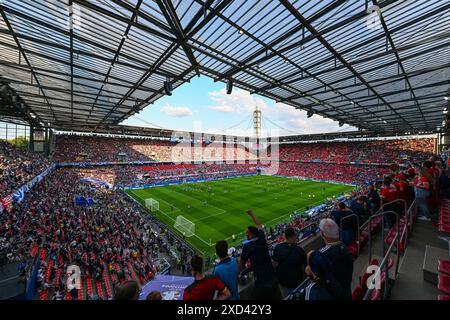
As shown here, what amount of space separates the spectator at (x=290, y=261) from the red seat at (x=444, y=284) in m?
1.80

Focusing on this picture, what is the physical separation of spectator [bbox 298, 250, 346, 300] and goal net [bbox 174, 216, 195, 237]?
1641 cm

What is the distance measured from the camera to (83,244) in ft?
41.0

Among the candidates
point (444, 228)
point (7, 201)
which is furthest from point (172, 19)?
point (7, 201)

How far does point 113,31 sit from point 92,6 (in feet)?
6.72

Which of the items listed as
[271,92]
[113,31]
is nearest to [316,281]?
[113,31]

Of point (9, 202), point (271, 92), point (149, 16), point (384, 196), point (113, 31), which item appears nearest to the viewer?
point (384, 196)

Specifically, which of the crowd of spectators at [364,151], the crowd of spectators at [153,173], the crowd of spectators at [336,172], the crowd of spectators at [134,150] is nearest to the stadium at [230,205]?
the crowd of spectators at [153,173]

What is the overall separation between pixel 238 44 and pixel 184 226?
15.9 meters

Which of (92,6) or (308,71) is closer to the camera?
(92,6)

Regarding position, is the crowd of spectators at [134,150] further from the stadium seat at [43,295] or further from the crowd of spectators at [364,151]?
the stadium seat at [43,295]

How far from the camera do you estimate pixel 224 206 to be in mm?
25578

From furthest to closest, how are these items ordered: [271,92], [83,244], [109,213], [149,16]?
[109,213]
[271,92]
[83,244]
[149,16]

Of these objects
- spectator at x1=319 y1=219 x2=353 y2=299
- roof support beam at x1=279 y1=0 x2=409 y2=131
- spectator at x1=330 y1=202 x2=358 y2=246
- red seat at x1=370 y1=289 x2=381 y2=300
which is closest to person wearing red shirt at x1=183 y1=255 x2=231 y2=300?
spectator at x1=319 y1=219 x2=353 y2=299
